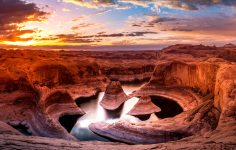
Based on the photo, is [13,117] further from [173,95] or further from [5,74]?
[173,95]

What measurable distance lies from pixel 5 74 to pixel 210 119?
2078 cm

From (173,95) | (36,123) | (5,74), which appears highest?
(5,74)

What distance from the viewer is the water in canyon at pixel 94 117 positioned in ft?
102

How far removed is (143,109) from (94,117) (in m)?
6.39

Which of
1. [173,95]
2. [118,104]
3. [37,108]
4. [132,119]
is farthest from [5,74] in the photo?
[173,95]

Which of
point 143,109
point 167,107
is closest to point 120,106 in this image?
point 143,109

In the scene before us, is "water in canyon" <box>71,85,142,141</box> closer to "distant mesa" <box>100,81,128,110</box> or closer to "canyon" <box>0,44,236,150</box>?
"canyon" <box>0,44,236,150</box>

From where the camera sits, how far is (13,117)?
2691cm

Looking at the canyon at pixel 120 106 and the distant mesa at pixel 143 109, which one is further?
the distant mesa at pixel 143 109

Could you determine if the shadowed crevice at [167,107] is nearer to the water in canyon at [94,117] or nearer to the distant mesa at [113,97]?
the water in canyon at [94,117]

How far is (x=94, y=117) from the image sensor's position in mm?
38250

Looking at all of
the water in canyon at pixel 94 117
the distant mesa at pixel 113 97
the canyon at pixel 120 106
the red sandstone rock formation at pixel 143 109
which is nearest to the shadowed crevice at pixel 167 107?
the canyon at pixel 120 106

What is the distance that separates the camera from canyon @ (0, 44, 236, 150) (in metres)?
16.3

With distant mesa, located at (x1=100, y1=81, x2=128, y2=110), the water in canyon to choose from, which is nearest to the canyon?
distant mesa, located at (x1=100, y1=81, x2=128, y2=110)
